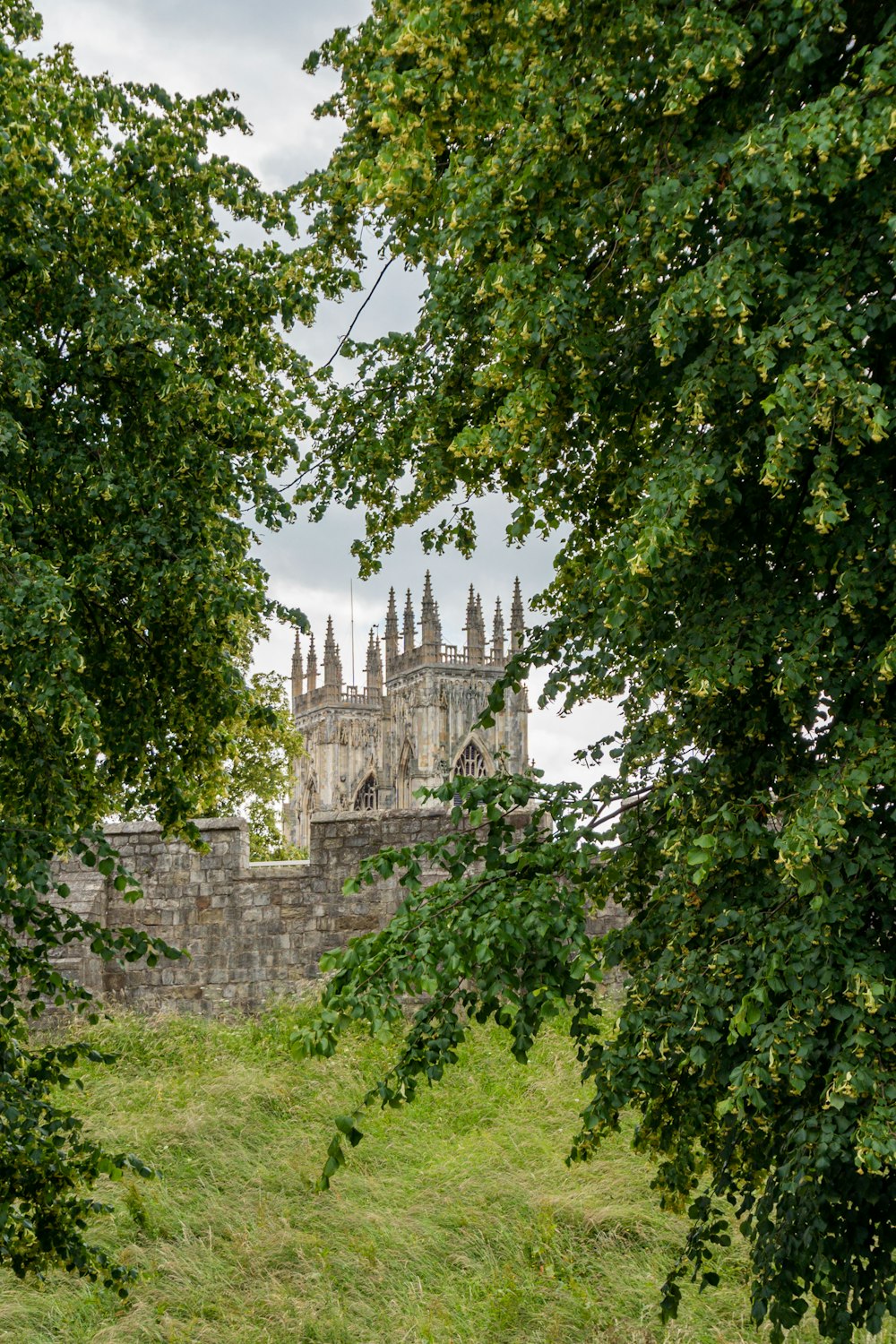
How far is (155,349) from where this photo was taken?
23.0 ft

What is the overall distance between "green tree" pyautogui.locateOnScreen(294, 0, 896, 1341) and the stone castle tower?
62749mm

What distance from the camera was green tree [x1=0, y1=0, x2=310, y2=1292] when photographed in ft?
20.7

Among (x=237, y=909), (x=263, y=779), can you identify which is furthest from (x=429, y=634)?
(x=237, y=909)

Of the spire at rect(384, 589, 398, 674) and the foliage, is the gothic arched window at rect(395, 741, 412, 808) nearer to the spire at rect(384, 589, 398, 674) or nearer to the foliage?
the spire at rect(384, 589, 398, 674)

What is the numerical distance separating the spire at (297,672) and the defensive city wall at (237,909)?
2686 inches

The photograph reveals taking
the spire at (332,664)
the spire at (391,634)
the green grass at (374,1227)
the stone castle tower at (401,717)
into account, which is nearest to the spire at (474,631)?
the stone castle tower at (401,717)

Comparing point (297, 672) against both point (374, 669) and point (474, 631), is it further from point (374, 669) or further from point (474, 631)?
point (474, 631)

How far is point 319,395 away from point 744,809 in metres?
4.05

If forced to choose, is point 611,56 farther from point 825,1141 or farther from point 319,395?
point 825,1141

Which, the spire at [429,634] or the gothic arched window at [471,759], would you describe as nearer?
the gothic arched window at [471,759]

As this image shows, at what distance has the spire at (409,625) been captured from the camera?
252ft


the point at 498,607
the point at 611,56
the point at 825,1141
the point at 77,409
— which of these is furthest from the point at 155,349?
the point at 498,607

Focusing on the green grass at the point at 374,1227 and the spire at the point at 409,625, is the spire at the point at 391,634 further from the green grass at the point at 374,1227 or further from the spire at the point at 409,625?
the green grass at the point at 374,1227

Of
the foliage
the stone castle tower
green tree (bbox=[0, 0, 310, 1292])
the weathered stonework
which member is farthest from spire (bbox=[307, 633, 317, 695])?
green tree (bbox=[0, 0, 310, 1292])
